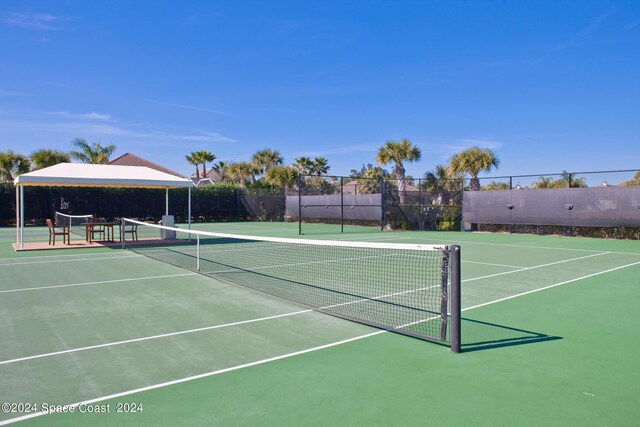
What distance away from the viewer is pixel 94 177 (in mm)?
16125

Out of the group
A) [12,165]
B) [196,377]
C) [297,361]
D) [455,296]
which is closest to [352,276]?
[455,296]

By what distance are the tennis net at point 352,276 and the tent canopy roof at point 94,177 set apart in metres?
2.38

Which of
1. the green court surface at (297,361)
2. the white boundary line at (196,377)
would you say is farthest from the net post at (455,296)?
the white boundary line at (196,377)

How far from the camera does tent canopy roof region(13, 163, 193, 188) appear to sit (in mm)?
15130

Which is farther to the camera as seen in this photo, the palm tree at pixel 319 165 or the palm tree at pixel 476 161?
the palm tree at pixel 319 165

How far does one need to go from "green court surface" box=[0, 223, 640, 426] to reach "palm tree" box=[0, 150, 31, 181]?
87.7 feet

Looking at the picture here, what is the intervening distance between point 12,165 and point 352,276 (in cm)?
3004

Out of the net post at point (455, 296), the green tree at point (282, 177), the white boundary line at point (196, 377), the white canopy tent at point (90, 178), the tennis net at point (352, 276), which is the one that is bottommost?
the white boundary line at point (196, 377)

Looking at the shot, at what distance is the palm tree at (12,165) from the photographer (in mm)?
30109

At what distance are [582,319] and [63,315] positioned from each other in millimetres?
7157

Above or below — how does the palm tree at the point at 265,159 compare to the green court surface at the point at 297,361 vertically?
above

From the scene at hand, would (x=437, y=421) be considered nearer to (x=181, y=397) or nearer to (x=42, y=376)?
(x=181, y=397)

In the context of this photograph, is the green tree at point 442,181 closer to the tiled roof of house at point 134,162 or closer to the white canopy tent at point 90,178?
the white canopy tent at point 90,178

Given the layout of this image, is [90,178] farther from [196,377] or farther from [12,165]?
[12,165]
